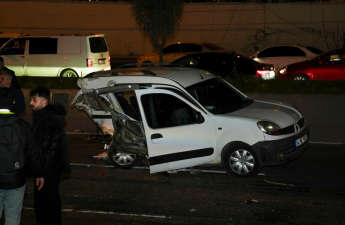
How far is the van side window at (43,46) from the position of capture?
58.8 feet

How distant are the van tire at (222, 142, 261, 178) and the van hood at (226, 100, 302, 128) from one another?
551 mm

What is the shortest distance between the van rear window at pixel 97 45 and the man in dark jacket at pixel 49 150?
12.5 metres

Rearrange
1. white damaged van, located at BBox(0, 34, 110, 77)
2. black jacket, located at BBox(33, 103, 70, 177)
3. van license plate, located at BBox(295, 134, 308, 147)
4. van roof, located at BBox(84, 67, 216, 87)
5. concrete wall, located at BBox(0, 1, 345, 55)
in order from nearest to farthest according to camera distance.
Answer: black jacket, located at BBox(33, 103, 70, 177)
van license plate, located at BBox(295, 134, 308, 147)
van roof, located at BBox(84, 67, 216, 87)
white damaged van, located at BBox(0, 34, 110, 77)
concrete wall, located at BBox(0, 1, 345, 55)

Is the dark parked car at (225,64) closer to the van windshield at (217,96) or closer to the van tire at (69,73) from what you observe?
the van tire at (69,73)

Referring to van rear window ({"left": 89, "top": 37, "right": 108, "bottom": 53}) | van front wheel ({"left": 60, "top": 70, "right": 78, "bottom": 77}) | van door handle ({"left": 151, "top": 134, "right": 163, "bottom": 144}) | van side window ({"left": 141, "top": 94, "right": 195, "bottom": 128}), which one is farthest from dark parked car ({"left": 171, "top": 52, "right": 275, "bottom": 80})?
van door handle ({"left": 151, "top": 134, "right": 163, "bottom": 144})

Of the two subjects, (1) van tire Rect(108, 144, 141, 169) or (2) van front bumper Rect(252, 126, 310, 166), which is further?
(1) van tire Rect(108, 144, 141, 169)

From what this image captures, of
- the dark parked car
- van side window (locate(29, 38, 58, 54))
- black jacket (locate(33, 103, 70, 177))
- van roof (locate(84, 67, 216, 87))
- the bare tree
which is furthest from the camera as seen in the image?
van side window (locate(29, 38, 58, 54))

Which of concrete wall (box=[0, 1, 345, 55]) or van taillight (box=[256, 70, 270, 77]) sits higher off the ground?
concrete wall (box=[0, 1, 345, 55])

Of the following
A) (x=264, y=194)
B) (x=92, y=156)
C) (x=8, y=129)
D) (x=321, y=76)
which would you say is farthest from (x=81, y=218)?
(x=321, y=76)

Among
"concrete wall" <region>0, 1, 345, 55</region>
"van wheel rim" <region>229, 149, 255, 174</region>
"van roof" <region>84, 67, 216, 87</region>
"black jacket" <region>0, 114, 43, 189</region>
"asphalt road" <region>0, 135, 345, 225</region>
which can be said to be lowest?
"asphalt road" <region>0, 135, 345, 225</region>

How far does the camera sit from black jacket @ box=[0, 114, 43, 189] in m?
4.70

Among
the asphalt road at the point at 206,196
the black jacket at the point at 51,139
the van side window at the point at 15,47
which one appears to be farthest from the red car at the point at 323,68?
the black jacket at the point at 51,139

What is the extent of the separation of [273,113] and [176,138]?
66.6 inches

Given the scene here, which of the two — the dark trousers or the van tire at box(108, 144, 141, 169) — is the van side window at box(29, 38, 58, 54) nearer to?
the van tire at box(108, 144, 141, 169)
